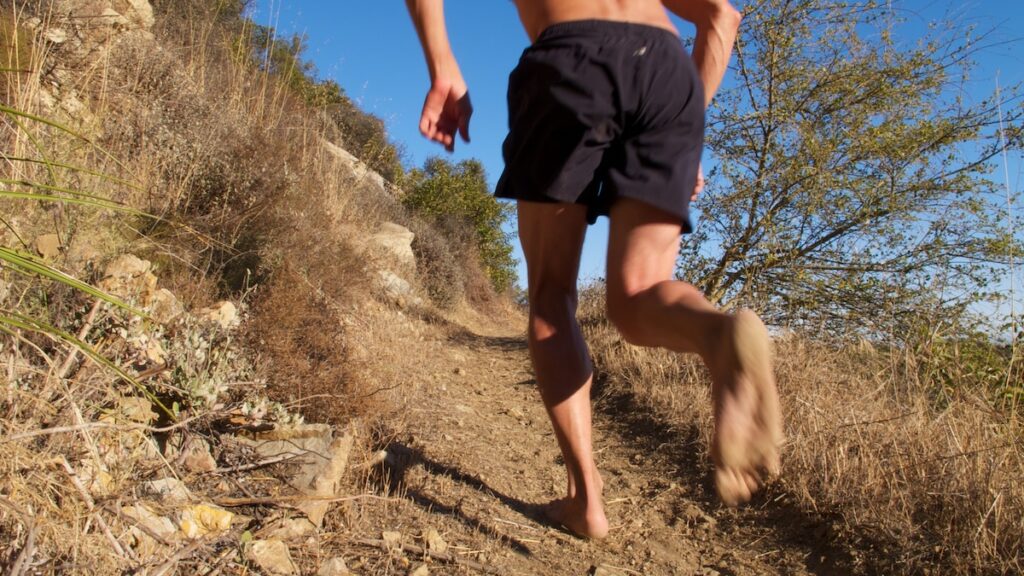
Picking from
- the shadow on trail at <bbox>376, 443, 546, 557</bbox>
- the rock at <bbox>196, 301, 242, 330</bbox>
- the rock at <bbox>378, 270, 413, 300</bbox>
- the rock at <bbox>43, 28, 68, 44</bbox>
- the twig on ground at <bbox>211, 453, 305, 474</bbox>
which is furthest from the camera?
the rock at <bbox>378, 270, 413, 300</bbox>

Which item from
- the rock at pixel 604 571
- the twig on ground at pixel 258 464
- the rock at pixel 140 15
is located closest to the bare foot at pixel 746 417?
the rock at pixel 604 571

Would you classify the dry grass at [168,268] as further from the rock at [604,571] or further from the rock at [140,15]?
the rock at [604,571]

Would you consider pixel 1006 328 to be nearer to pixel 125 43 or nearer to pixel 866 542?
pixel 866 542

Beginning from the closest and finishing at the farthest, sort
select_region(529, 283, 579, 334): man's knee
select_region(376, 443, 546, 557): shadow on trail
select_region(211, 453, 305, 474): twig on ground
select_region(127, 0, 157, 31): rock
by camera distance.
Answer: select_region(211, 453, 305, 474): twig on ground, select_region(529, 283, 579, 334): man's knee, select_region(376, 443, 546, 557): shadow on trail, select_region(127, 0, 157, 31): rock

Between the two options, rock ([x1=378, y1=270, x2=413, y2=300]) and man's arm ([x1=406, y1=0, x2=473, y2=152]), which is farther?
rock ([x1=378, y1=270, x2=413, y2=300])

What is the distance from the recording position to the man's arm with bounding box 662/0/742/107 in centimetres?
162

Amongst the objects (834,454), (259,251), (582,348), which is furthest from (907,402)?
(259,251)

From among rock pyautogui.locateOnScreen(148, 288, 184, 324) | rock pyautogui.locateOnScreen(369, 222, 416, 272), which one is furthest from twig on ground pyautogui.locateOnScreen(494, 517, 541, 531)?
rock pyautogui.locateOnScreen(369, 222, 416, 272)

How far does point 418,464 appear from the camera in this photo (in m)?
2.15

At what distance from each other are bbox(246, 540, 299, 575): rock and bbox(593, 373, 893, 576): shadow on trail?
132cm

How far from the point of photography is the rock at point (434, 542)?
162cm

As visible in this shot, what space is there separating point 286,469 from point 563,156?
1.14 m

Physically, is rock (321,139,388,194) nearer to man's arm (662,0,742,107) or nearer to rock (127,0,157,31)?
rock (127,0,157,31)

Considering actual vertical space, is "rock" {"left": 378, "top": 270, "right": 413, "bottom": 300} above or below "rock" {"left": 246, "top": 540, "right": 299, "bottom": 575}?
above
